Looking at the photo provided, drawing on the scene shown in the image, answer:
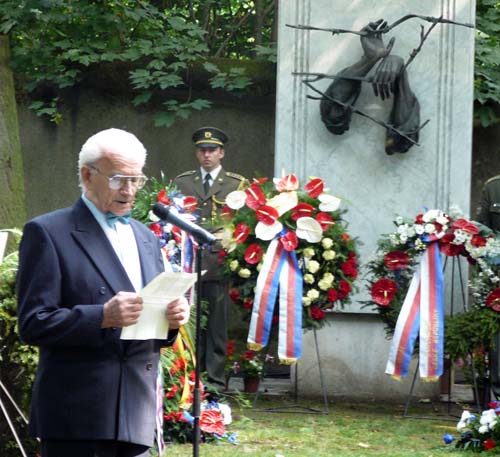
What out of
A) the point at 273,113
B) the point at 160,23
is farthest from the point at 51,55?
the point at 273,113

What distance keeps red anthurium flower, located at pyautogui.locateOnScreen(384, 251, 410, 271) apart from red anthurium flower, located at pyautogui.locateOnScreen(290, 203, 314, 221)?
82 cm

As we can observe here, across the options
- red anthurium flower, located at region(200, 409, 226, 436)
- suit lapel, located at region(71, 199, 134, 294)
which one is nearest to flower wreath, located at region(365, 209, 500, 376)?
red anthurium flower, located at region(200, 409, 226, 436)

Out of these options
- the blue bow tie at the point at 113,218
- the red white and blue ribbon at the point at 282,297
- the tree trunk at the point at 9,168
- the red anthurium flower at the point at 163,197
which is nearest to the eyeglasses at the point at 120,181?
the blue bow tie at the point at 113,218

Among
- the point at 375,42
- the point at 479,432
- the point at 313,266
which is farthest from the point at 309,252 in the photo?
the point at 375,42

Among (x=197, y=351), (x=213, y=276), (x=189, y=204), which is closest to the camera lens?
(x=197, y=351)

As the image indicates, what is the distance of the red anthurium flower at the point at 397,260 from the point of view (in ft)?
29.5

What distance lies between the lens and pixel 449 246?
8.84 metres

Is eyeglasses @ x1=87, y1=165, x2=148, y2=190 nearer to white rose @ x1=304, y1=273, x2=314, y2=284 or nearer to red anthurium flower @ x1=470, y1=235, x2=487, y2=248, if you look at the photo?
white rose @ x1=304, y1=273, x2=314, y2=284

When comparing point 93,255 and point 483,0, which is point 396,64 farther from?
point 93,255

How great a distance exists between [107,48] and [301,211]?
Result: 3797 mm

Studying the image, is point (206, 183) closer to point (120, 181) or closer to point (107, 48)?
point (107, 48)

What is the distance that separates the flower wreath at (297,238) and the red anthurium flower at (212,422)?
1.40 m

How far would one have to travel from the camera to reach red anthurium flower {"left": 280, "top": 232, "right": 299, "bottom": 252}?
8.62m

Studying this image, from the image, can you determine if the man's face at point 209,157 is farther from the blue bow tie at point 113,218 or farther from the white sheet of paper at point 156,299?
the white sheet of paper at point 156,299
